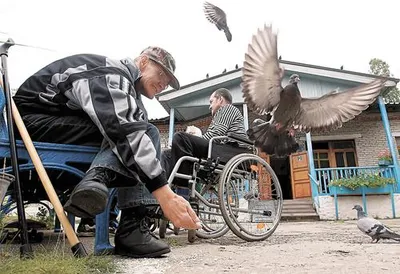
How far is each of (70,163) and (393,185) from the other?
912 centimetres

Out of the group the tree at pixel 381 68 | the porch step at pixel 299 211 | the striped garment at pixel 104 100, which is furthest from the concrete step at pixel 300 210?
the tree at pixel 381 68

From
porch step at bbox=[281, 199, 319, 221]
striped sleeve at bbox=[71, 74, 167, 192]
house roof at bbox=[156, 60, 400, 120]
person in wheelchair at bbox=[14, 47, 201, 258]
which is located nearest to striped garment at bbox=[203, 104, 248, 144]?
person in wheelchair at bbox=[14, 47, 201, 258]

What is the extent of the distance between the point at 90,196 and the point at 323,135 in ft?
35.2

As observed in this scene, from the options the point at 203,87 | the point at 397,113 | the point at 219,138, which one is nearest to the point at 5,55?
the point at 219,138

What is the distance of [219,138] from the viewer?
2.61 meters

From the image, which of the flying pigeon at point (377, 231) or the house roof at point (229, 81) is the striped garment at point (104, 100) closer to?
the flying pigeon at point (377, 231)

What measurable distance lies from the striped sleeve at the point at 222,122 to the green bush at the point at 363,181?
6.86 metres

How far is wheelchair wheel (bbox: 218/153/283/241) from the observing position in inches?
92.0

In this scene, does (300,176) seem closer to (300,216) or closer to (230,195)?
(300,216)

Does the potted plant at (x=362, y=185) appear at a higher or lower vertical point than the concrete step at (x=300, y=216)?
higher

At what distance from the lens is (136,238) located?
5.28ft

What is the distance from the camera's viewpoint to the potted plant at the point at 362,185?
340 inches

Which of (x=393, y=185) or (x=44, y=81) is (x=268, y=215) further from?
(x=393, y=185)

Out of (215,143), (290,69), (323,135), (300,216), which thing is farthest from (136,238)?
(323,135)
